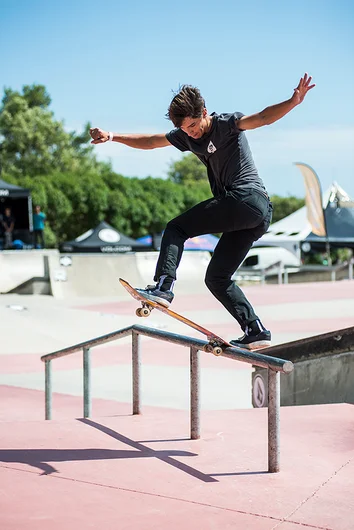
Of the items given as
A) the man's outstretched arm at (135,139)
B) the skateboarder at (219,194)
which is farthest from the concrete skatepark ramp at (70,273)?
the skateboarder at (219,194)

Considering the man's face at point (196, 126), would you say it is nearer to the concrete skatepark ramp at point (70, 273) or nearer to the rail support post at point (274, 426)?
the rail support post at point (274, 426)

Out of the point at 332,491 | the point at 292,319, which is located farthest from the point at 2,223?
the point at 332,491

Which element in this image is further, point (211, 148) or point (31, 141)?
point (31, 141)

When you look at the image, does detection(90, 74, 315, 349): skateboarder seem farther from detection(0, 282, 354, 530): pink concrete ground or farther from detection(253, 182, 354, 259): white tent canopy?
detection(253, 182, 354, 259): white tent canopy

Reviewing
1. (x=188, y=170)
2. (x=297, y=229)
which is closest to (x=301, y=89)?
(x=297, y=229)

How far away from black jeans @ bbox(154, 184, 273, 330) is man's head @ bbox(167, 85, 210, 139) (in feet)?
1.44

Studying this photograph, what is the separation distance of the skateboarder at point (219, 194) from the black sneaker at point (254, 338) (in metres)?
0.32

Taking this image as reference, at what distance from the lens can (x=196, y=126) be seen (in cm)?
452

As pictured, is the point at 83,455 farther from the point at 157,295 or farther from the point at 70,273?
the point at 70,273

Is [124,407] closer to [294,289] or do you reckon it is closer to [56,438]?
[56,438]

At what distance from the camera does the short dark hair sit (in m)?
4.47


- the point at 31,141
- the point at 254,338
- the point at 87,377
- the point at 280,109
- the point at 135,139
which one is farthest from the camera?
the point at 31,141

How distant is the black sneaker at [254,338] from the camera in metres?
4.96

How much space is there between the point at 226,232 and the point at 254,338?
75cm
